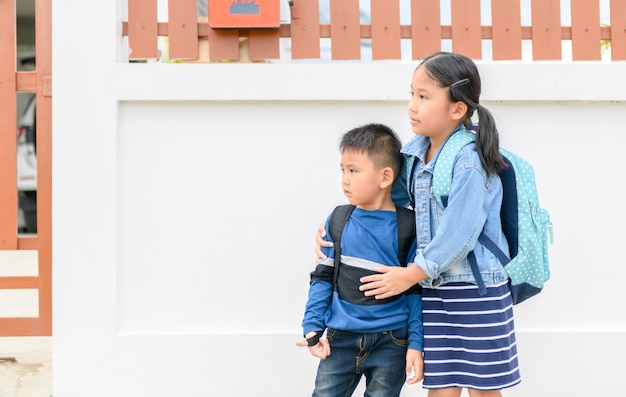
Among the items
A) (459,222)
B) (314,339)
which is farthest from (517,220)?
(314,339)

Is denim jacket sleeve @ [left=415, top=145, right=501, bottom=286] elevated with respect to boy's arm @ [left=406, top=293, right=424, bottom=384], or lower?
elevated

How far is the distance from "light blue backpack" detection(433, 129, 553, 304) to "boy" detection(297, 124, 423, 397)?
8.2 inches

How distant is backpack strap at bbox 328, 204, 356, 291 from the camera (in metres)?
2.42

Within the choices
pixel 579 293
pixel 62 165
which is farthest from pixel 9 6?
pixel 579 293

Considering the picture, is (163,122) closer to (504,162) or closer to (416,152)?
(416,152)

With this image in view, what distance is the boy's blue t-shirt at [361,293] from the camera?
238 cm

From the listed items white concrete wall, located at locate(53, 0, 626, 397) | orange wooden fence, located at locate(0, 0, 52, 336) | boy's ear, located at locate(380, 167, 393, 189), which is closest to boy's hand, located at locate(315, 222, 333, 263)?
boy's ear, located at locate(380, 167, 393, 189)

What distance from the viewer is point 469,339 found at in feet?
7.60

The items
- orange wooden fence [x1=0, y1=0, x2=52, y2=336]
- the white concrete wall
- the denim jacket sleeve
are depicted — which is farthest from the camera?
orange wooden fence [x1=0, y1=0, x2=52, y2=336]

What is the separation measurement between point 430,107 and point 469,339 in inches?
29.5

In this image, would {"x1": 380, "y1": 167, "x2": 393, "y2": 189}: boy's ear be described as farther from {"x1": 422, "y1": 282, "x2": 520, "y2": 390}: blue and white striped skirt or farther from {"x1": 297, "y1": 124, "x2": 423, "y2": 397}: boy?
{"x1": 422, "y1": 282, "x2": 520, "y2": 390}: blue and white striped skirt

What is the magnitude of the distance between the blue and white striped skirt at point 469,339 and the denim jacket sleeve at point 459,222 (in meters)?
0.14

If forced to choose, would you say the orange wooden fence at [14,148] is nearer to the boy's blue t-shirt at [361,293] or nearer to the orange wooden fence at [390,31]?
the orange wooden fence at [390,31]

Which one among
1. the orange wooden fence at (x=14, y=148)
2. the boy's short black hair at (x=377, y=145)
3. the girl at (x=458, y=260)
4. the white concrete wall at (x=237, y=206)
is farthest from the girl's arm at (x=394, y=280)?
the orange wooden fence at (x=14, y=148)
